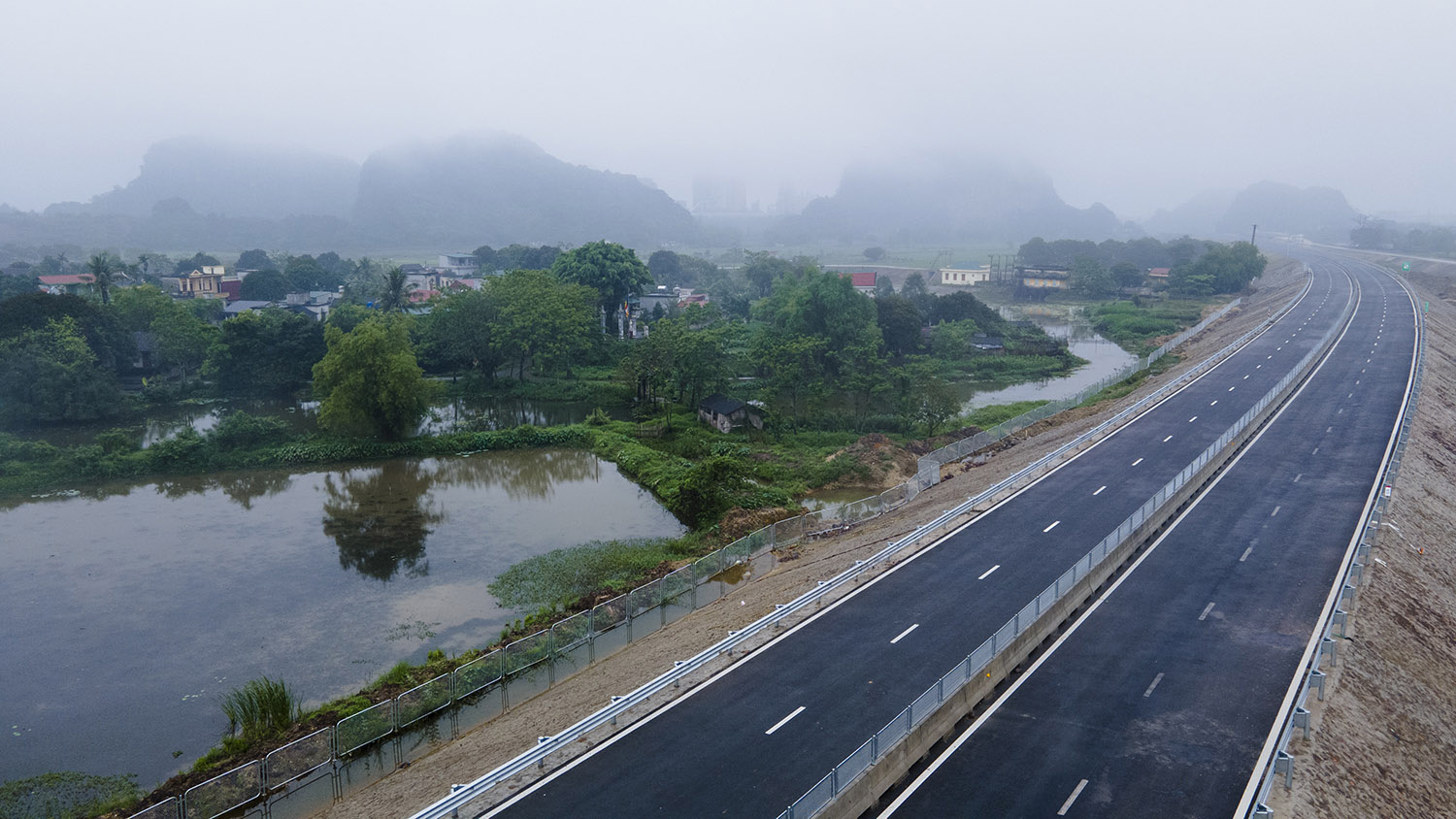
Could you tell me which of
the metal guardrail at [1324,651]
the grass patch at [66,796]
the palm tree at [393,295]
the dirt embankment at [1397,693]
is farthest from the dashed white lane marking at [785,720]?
the palm tree at [393,295]

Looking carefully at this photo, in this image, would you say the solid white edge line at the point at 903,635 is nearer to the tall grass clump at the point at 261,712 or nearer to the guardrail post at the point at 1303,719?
the guardrail post at the point at 1303,719

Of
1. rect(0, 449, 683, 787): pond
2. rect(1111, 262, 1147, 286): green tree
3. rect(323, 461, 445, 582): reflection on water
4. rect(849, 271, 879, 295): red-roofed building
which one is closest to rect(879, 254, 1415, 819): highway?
rect(0, 449, 683, 787): pond

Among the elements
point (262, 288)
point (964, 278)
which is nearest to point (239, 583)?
point (262, 288)

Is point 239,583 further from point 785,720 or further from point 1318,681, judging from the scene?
point 1318,681

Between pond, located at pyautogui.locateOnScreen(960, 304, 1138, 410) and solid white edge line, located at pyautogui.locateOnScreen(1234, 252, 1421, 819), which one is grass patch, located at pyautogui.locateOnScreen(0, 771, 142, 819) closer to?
solid white edge line, located at pyautogui.locateOnScreen(1234, 252, 1421, 819)

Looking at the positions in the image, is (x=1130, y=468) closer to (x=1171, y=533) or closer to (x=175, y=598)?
(x=1171, y=533)

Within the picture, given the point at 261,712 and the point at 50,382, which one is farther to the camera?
the point at 50,382
